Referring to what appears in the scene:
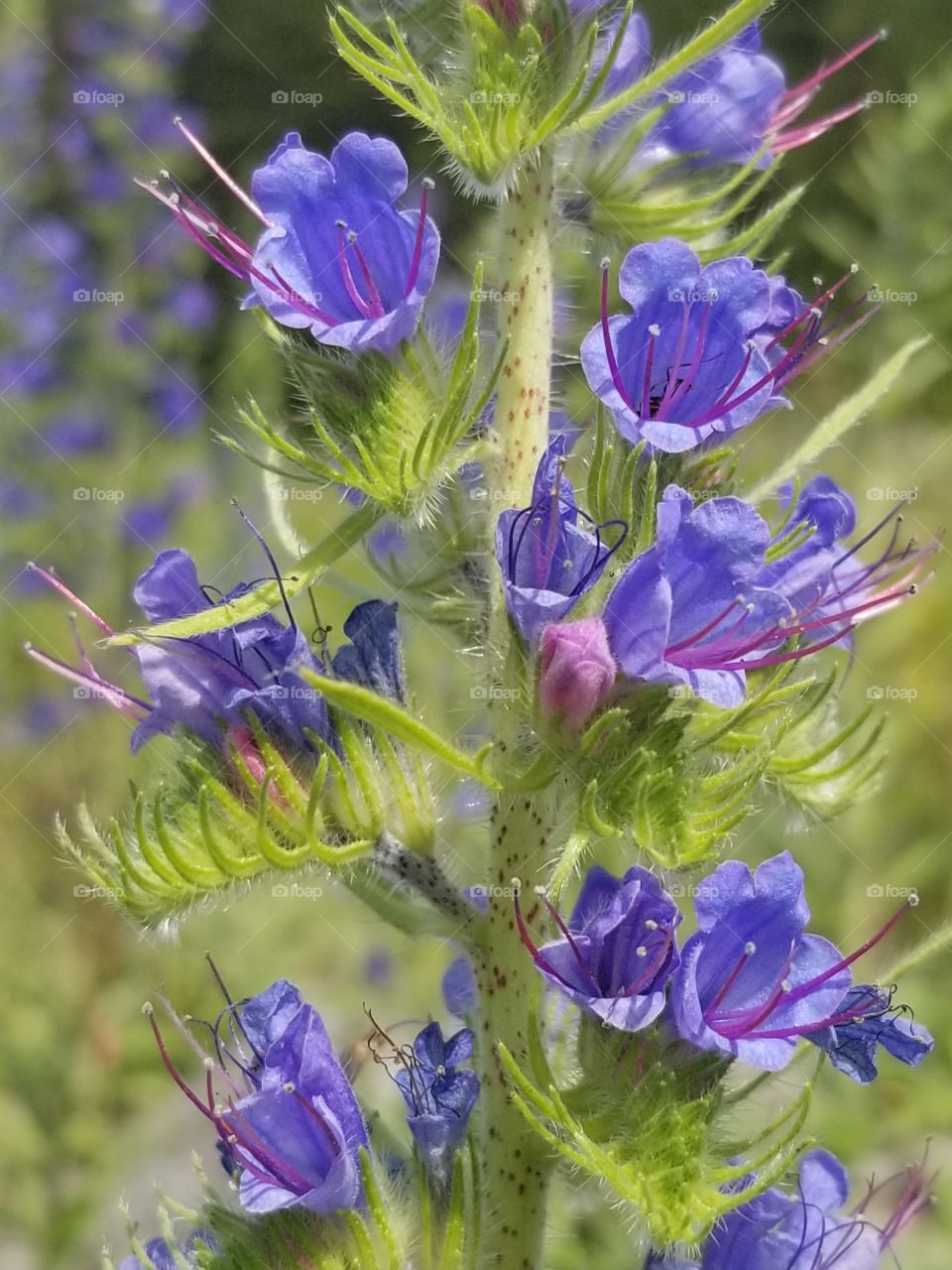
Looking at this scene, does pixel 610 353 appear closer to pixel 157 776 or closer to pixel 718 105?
pixel 718 105

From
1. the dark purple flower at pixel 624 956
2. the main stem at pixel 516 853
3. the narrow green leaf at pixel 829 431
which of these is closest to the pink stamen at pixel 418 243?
the main stem at pixel 516 853

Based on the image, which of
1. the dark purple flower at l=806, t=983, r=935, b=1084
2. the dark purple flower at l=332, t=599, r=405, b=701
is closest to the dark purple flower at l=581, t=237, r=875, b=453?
the dark purple flower at l=332, t=599, r=405, b=701

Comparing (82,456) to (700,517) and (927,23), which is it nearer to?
(700,517)

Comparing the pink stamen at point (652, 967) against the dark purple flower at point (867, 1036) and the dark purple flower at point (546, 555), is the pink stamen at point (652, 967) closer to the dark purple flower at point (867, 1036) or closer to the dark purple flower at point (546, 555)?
the dark purple flower at point (867, 1036)

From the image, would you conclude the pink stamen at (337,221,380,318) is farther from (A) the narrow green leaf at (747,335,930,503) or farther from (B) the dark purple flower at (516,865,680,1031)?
(B) the dark purple flower at (516,865,680,1031)

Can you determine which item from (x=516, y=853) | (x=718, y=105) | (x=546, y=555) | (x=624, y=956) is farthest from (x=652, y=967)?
(x=718, y=105)
